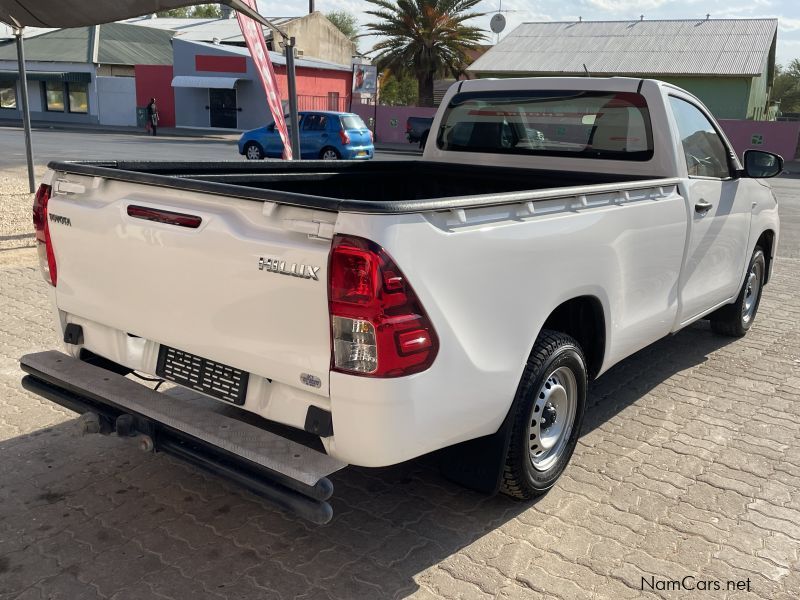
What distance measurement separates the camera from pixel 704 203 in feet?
16.2

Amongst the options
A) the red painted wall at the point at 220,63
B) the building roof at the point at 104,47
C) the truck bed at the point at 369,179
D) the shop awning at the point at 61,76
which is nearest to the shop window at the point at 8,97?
the building roof at the point at 104,47

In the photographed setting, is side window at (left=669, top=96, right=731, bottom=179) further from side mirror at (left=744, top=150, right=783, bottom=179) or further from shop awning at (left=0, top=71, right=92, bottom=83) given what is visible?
shop awning at (left=0, top=71, right=92, bottom=83)

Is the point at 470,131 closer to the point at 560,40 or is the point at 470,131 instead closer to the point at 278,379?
the point at 278,379

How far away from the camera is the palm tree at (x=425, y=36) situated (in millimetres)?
35156

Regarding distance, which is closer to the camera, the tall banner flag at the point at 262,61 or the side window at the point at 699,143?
the side window at the point at 699,143

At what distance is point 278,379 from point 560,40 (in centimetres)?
4376

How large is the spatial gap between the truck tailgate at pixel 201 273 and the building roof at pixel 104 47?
43917 mm

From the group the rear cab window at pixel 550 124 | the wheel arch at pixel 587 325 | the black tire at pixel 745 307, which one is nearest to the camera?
the wheel arch at pixel 587 325

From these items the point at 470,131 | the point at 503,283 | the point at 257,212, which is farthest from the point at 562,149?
the point at 257,212

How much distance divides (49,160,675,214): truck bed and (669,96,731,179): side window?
1.73 ft

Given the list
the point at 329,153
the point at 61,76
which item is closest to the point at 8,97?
the point at 61,76

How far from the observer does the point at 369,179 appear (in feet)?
17.6

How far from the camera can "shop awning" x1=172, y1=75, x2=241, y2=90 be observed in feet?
127

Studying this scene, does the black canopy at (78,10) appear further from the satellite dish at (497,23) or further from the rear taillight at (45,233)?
the satellite dish at (497,23)
